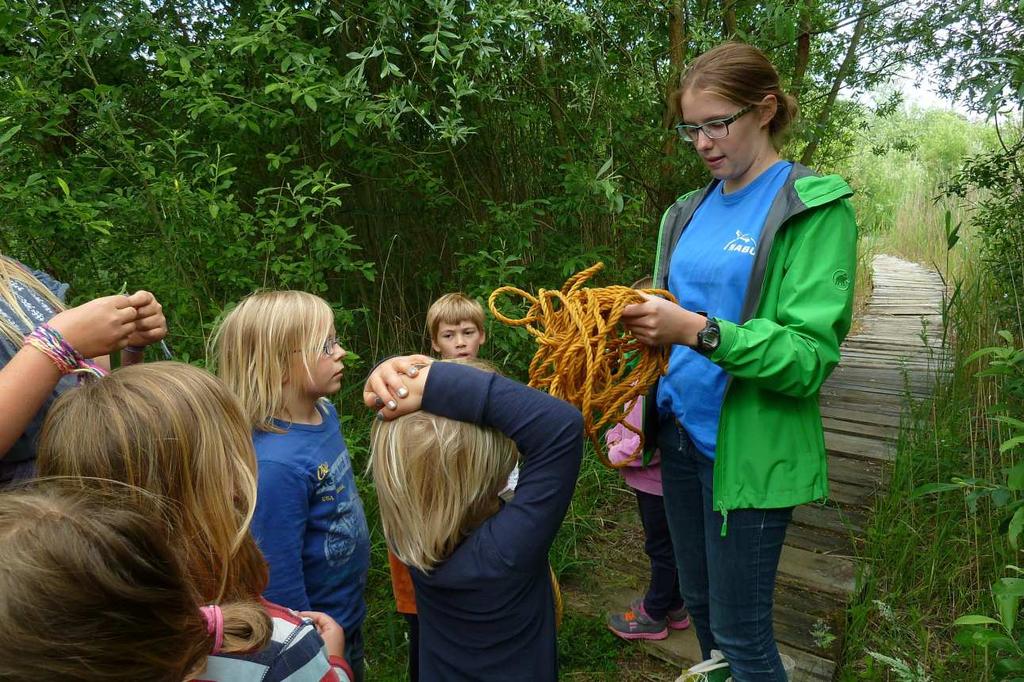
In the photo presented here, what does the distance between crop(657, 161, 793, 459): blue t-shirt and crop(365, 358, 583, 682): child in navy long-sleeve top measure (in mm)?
479

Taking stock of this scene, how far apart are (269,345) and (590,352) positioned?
0.84 m

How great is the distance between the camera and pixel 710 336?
140 cm

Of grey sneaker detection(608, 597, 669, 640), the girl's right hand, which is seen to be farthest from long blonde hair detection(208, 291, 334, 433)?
grey sneaker detection(608, 597, 669, 640)

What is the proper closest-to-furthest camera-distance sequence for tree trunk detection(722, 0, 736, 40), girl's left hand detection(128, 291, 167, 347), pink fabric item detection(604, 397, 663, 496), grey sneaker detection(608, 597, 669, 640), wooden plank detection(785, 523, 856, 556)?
girl's left hand detection(128, 291, 167, 347), pink fabric item detection(604, 397, 663, 496), grey sneaker detection(608, 597, 669, 640), wooden plank detection(785, 523, 856, 556), tree trunk detection(722, 0, 736, 40)

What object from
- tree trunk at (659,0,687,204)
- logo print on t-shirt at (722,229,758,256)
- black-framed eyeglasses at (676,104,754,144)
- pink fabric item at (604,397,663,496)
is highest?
tree trunk at (659,0,687,204)

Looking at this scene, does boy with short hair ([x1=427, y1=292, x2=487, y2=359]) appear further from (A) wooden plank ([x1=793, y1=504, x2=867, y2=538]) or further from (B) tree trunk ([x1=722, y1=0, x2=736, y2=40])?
(B) tree trunk ([x1=722, y1=0, x2=736, y2=40])

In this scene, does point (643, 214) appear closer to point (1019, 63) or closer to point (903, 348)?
point (1019, 63)

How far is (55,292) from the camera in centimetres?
157

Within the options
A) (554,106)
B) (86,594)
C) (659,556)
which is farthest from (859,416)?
(86,594)

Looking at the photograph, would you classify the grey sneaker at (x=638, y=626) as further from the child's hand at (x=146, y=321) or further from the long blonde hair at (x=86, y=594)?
the long blonde hair at (x=86, y=594)

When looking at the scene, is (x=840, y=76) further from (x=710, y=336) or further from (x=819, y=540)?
(x=710, y=336)

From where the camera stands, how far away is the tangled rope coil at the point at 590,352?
139 centimetres

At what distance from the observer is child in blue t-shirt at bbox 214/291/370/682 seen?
5.03 feet

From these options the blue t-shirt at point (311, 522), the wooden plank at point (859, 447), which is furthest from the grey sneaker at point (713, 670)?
the wooden plank at point (859, 447)
